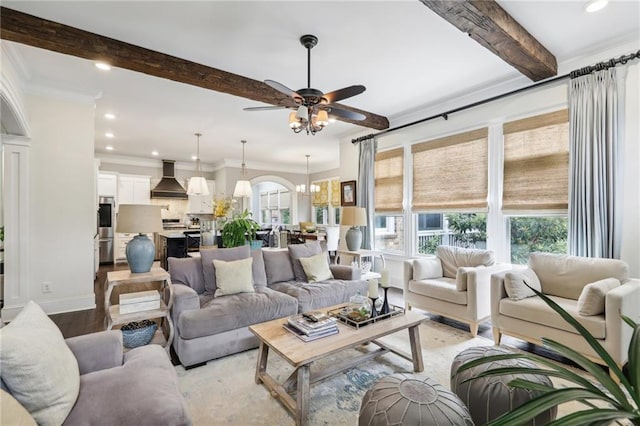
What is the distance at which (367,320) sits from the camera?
2.39 m

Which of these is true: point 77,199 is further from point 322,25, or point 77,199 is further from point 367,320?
point 367,320

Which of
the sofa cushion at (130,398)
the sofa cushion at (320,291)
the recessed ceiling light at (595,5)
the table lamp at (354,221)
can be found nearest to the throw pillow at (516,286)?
the sofa cushion at (320,291)

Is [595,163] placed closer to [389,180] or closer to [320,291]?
[389,180]

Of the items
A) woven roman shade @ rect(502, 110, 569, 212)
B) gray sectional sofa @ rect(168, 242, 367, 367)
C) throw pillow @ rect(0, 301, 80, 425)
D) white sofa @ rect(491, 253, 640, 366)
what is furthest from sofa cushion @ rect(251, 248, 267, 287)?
woven roman shade @ rect(502, 110, 569, 212)

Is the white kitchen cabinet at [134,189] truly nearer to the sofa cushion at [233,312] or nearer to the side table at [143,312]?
the side table at [143,312]

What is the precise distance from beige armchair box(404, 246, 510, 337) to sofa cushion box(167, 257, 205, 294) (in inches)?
97.4

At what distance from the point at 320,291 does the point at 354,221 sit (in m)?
1.57

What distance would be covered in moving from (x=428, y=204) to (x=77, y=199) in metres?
4.94

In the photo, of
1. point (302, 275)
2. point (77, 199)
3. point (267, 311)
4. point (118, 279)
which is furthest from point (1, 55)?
point (302, 275)

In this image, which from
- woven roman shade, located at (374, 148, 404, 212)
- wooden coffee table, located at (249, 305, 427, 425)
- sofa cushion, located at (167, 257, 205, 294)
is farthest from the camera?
woven roman shade, located at (374, 148, 404, 212)

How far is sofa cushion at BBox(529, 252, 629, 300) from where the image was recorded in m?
2.70

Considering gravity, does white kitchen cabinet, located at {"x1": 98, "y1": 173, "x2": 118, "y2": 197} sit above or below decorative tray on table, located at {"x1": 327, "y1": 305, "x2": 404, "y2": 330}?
above

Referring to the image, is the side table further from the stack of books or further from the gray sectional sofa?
the stack of books

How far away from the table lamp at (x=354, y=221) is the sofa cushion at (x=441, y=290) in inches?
50.0
